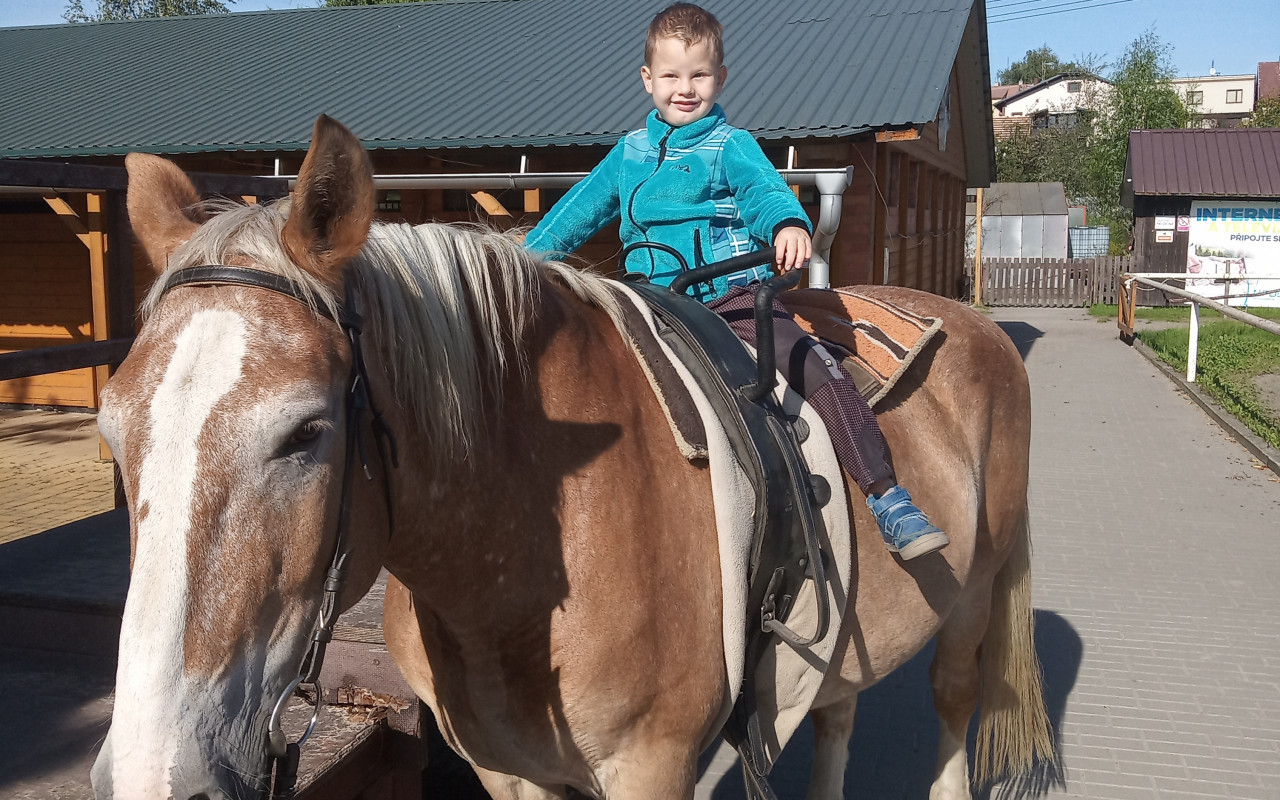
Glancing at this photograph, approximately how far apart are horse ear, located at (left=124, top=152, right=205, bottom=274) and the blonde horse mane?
0.22 feet

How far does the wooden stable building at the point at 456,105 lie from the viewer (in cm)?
970

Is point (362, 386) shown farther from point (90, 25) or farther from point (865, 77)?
point (90, 25)

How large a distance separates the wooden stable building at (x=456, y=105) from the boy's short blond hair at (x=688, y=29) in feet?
16.5

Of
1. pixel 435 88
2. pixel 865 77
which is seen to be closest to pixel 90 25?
pixel 435 88

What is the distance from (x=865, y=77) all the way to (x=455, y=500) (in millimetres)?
9713

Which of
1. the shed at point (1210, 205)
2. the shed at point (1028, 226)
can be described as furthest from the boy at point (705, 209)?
the shed at point (1028, 226)

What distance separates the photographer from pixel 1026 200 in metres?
34.7

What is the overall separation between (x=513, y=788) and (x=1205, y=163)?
86.6ft

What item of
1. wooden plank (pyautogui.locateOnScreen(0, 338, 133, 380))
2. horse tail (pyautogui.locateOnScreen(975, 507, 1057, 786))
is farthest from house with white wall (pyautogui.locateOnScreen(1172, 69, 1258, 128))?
wooden plank (pyautogui.locateOnScreen(0, 338, 133, 380))

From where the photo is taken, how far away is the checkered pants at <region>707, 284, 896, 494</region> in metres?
2.24

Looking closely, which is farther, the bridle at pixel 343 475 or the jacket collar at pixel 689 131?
the jacket collar at pixel 689 131

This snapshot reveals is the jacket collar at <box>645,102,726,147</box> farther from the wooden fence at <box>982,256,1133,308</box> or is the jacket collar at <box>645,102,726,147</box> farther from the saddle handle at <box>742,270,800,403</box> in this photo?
the wooden fence at <box>982,256,1133,308</box>

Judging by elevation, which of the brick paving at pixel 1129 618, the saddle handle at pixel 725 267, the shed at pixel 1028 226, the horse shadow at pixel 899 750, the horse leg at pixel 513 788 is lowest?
the horse shadow at pixel 899 750

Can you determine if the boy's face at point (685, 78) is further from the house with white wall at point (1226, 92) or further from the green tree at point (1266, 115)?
the house with white wall at point (1226, 92)
